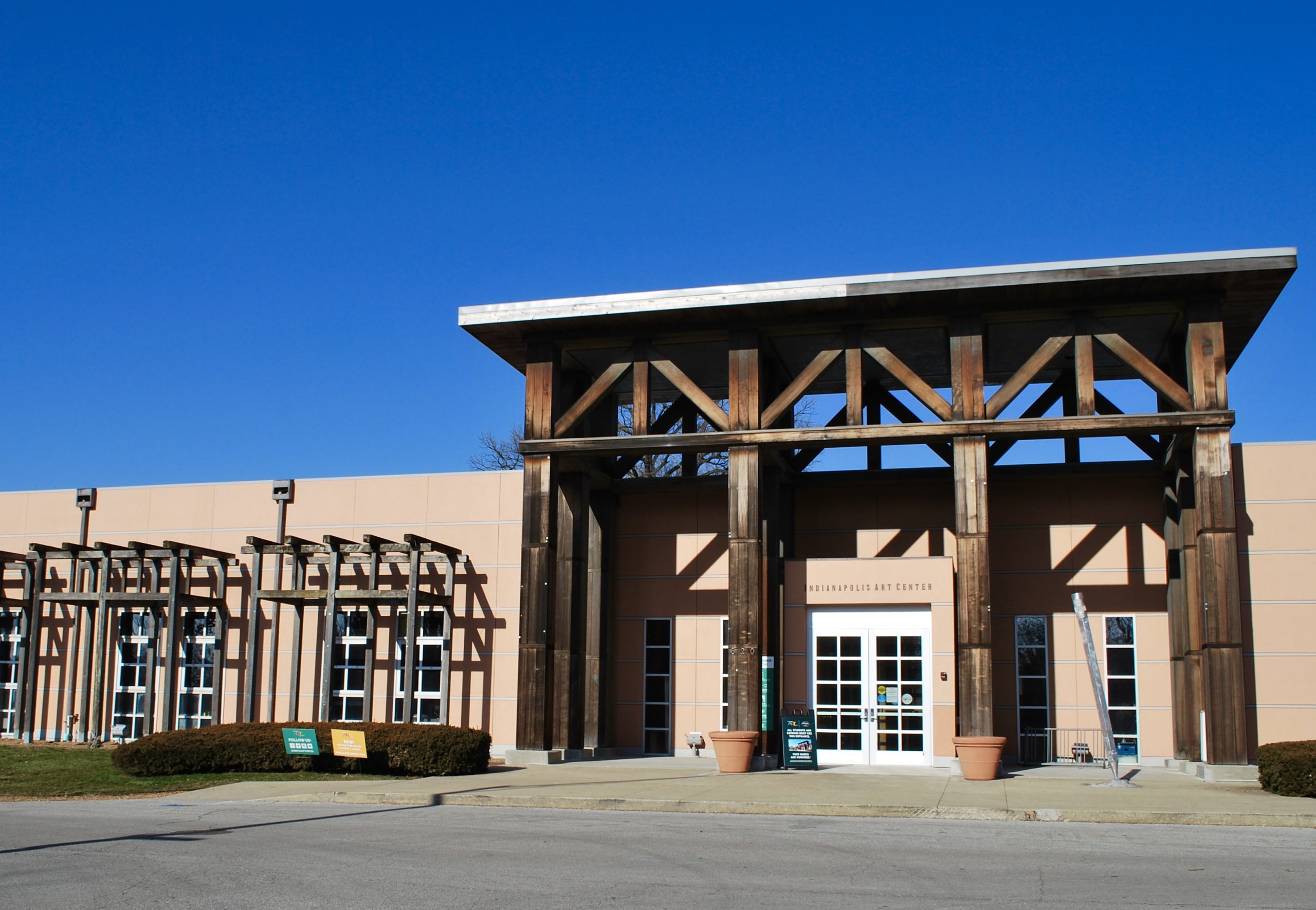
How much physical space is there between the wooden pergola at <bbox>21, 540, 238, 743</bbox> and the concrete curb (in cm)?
1031

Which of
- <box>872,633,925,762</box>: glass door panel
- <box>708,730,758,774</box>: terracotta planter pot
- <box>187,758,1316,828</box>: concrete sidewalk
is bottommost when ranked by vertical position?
<box>187,758,1316,828</box>: concrete sidewalk

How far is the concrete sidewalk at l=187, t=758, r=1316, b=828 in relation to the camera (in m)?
15.1

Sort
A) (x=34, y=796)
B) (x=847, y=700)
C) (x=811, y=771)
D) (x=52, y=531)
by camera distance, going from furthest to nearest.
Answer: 1. (x=52, y=531)
2. (x=847, y=700)
3. (x=811, y=771)
4. (x=34, y=796)

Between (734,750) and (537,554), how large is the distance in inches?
203

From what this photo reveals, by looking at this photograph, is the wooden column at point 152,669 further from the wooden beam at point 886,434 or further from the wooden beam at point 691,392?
the wooden beam at point 691,392

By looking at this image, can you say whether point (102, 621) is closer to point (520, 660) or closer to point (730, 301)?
point (520, 660)

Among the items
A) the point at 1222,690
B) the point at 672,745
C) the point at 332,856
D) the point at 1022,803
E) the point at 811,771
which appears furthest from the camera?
the point at 672,745

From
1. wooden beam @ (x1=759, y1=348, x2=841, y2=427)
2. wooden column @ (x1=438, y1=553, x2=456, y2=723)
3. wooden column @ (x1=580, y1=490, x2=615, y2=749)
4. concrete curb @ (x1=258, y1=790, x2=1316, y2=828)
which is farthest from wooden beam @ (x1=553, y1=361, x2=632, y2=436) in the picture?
concrete curb @ (x1=258, y1=790, x2=1316, y2=828)

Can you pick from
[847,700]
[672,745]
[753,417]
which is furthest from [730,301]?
[672,745]

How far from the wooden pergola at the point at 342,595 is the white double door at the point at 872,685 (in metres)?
7.43

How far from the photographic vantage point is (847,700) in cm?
2288

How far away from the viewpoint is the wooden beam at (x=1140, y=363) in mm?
20828

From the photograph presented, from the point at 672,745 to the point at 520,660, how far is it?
4.15m

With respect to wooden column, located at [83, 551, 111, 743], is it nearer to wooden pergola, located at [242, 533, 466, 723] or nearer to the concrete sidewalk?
wooden pergola, located at [242, 533, 466, 723]
